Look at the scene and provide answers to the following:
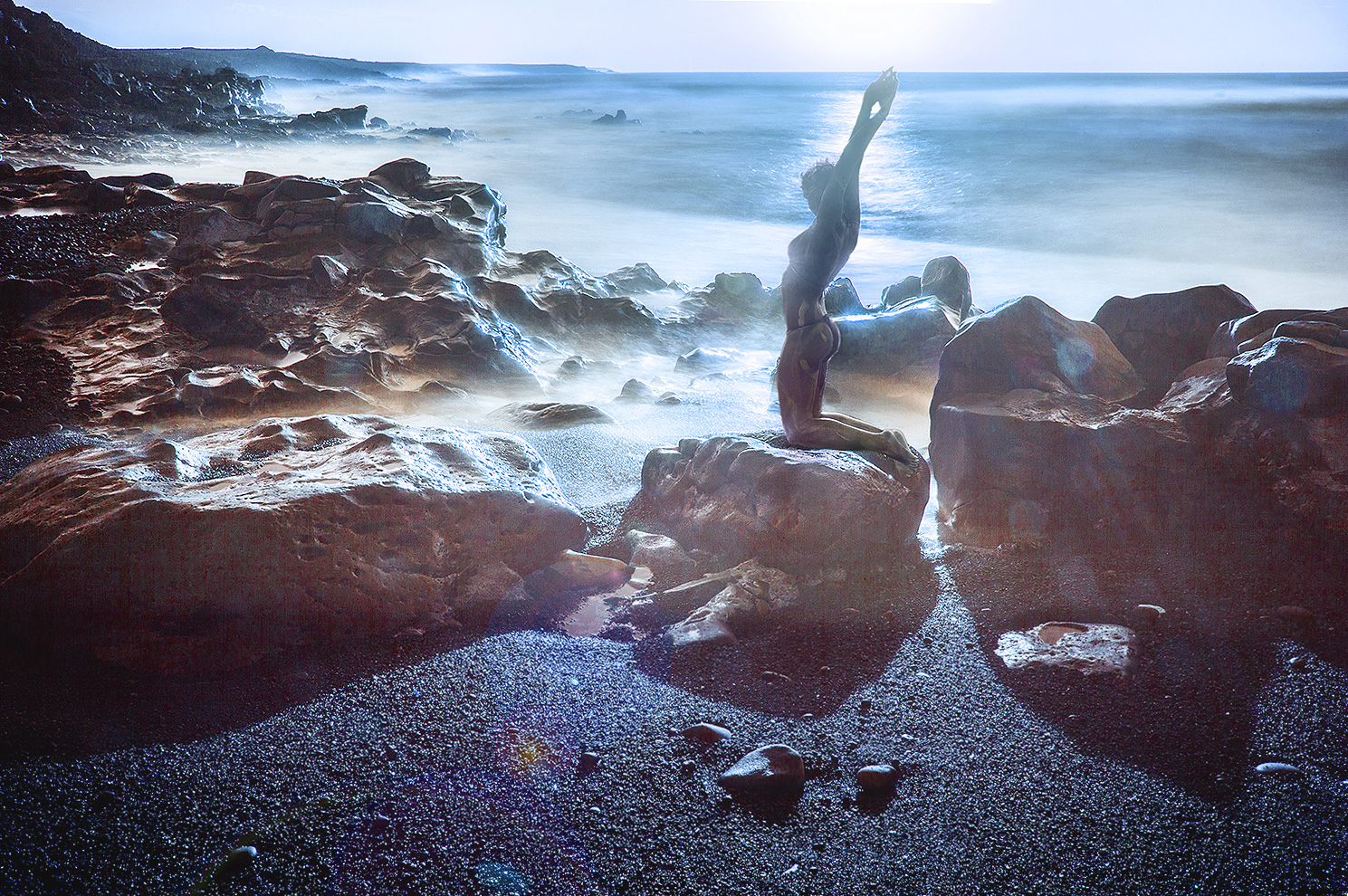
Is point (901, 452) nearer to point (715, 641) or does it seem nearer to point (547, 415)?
point (715, 641)

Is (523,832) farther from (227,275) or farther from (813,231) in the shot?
(227,275)

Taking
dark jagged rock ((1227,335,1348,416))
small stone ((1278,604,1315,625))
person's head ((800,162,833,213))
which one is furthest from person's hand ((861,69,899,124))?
small stone ((1278,604,1315,625))

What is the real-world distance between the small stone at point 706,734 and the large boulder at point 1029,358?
2701mm

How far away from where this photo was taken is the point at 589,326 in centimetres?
892

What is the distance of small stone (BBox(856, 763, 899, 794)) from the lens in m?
2.40

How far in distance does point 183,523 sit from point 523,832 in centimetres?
188

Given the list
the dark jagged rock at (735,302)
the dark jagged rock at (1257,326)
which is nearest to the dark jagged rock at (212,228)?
the dark jagged rock at (735,302)

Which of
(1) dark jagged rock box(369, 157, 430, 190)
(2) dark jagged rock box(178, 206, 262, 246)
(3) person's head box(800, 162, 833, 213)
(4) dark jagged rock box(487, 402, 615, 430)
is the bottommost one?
(4) dark jagged rock box(487, 402, 615, 430)

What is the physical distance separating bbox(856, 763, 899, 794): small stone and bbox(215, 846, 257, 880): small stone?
1796mm

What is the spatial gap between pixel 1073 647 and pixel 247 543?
3.32m

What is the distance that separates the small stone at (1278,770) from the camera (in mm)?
2400

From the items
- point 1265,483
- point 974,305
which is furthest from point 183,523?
point 974,305

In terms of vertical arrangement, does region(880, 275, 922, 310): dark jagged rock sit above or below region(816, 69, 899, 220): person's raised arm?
below

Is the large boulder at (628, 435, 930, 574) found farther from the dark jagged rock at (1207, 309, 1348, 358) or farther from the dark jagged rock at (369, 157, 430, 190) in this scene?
the dark jagged rock at (369, 157, 430, 190)
